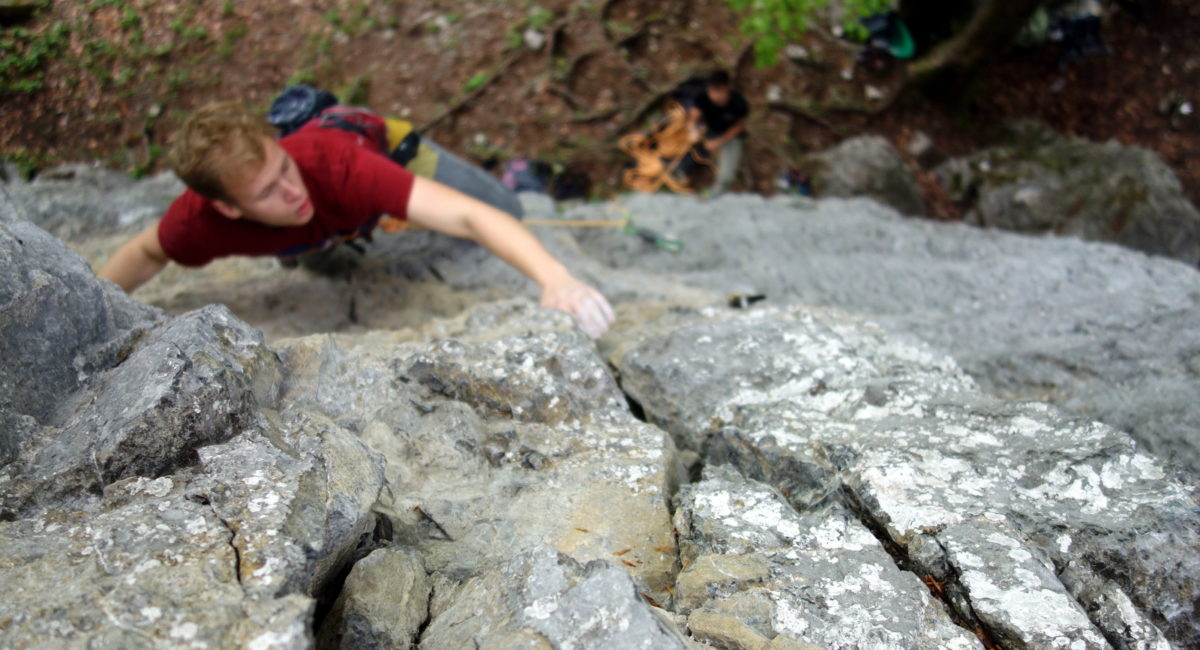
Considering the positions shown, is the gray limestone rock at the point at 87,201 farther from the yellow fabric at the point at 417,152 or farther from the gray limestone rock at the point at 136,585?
the gray limestone rock at the point at 136,585

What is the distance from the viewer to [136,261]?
2736 mm

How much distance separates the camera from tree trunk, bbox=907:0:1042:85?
5.81 m

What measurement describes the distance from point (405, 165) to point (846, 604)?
276 cm

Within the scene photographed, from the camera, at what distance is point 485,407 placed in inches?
74.2

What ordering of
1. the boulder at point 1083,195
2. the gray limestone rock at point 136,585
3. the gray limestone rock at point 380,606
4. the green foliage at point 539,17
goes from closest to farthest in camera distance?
1. the gray limestone rock at point 136,585
2. the gray limestone rock at point 380,606
3. the boulder at point 1083,195
4. the green foliage at point 539,17

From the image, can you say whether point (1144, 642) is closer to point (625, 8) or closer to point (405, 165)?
point (405, 165)

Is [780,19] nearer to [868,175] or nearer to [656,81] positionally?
[656,81]

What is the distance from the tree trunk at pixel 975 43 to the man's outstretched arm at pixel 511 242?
504 centimetres

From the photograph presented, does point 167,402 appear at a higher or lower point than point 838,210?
higher

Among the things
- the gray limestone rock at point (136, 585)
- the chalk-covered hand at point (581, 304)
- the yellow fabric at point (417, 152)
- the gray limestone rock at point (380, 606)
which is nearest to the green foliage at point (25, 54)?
the yellow fabric at point (417, 152)

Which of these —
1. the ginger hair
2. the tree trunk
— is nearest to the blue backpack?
the ginger hair

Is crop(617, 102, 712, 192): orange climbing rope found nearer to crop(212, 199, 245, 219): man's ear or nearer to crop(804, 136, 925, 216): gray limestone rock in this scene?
crop(804, 136, 925, 216): gray limestone rock

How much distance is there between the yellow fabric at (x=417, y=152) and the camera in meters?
3.34

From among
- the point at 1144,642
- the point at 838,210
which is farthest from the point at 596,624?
the point at 838,210
